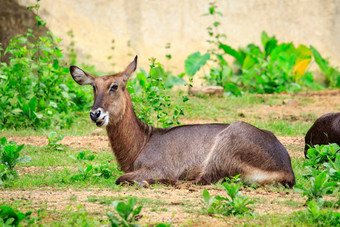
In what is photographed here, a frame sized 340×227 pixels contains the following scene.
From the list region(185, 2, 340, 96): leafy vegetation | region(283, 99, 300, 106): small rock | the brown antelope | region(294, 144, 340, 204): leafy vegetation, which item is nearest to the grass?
region(283, 99, 300, 106): small rock

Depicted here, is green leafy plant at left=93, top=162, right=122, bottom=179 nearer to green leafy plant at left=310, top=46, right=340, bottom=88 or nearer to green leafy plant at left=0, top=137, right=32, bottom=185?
green leafy plant at left=0, top=137, right=32, bottom=185

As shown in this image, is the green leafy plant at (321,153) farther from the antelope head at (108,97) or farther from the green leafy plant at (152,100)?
the antelope head at (108,97)

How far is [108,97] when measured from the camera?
5785 millimetres

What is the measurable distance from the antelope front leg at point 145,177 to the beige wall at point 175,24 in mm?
7606

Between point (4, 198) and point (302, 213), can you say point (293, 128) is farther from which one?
point (4, 198)

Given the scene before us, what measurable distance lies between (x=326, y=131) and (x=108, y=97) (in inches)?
108

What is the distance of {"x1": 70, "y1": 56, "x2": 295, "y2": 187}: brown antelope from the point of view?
5.41 meters

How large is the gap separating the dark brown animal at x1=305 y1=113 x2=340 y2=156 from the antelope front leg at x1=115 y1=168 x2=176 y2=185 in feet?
6.64

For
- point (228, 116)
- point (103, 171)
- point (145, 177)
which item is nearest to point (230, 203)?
point (145, 177)

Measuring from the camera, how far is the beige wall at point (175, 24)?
1299 centimetres

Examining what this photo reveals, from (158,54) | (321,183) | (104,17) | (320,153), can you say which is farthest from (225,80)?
(321,183)

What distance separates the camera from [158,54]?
13492mm

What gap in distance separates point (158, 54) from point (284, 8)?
3.56 metres

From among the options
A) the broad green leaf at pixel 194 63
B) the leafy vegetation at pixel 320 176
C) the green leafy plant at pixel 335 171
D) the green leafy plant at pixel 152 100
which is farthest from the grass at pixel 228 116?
the green leafy plant at pixel 335 171
